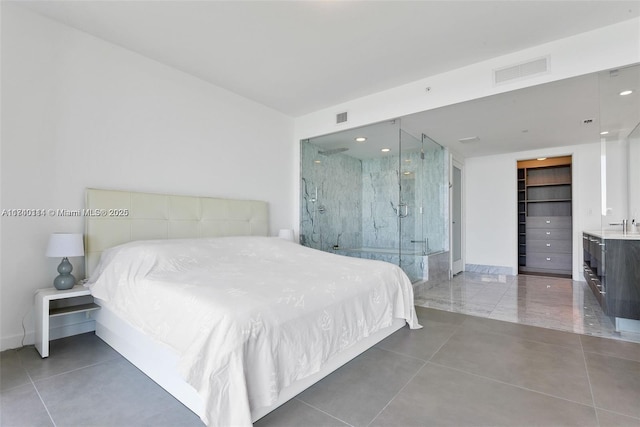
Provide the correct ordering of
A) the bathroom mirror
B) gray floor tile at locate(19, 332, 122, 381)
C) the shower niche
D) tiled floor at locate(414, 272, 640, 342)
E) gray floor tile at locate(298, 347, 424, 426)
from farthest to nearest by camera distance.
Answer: the shower niche < tiled floor at locate(414, 272, 640, 342) < the bathroom mirror < gray floor tile at locate(19, 332, 122, 381) < gray floor tile at locate(298, 347, 424, 426)

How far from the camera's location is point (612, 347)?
8.14 feet

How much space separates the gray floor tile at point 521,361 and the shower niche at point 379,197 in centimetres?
177

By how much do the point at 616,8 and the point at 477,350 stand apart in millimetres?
2784

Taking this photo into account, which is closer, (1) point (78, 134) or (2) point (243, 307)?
(2) point (243, 307)

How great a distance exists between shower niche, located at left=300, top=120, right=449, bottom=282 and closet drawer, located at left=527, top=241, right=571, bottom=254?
8.20 ft

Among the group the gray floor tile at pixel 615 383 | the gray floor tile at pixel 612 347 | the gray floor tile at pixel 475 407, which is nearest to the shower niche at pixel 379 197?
the gray floor tile at pixel 612 347

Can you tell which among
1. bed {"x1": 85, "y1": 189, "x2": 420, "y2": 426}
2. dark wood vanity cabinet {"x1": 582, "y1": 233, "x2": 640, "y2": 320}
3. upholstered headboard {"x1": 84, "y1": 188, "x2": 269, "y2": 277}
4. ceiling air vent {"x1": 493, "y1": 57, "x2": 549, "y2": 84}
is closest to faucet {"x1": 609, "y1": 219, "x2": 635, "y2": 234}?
dark wood vanity cabinet {"x1": 582, "y1": 233, "x2": 640, "y2": 320}

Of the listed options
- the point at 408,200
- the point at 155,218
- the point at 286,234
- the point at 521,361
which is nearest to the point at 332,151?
the point at 408,200

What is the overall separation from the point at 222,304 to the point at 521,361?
7.03 feet

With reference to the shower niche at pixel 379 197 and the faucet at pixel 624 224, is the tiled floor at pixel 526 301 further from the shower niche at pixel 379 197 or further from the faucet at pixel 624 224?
the faucet at pixel 624 224

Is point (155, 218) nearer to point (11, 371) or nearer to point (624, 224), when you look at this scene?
point (11, 371)

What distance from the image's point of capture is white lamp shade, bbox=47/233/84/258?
2371mm

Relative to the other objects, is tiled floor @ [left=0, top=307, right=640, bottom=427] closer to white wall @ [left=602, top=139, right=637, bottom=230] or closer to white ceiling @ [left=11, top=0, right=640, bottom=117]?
white wall @ [left=602, top=139, right=637, bottom=230]

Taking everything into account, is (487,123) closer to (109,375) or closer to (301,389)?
(301,389)
